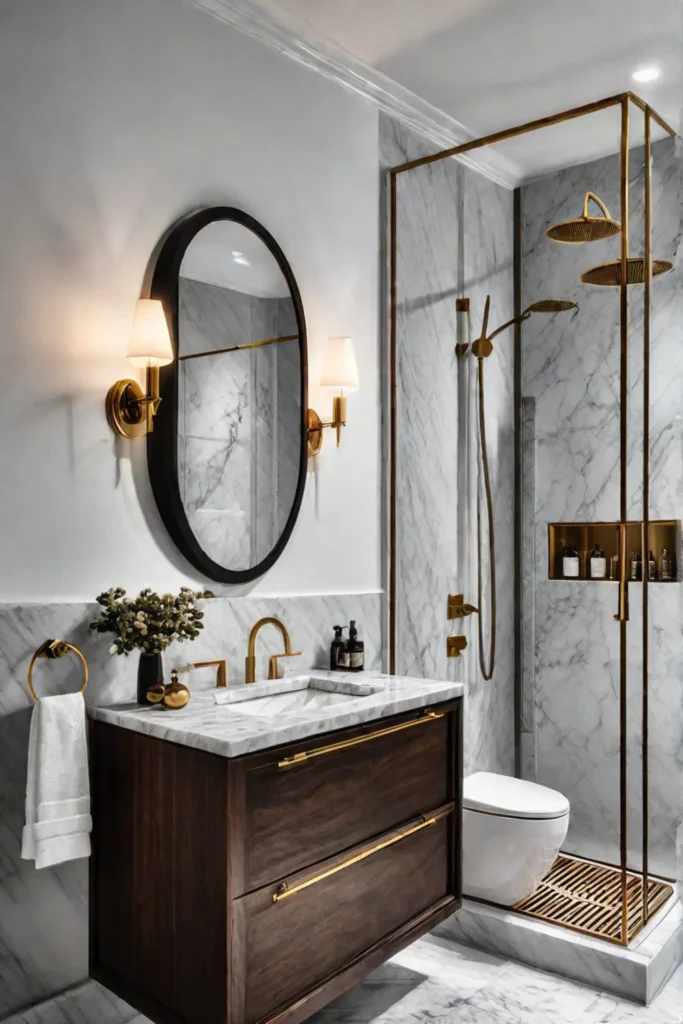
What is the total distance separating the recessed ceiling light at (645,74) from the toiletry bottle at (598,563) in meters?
1.67

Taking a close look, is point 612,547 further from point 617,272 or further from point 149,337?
point 149,337

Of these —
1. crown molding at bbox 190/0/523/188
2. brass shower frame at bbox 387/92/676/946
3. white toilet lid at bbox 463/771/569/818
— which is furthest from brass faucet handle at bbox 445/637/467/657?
crown molding at bbox 190/0/523/188

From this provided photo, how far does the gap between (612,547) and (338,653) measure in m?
1.25

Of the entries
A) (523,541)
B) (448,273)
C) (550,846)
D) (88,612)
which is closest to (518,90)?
(448,273)

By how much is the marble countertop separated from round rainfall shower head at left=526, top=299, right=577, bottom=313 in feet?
5.36

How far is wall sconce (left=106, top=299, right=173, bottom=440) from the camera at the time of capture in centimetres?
206

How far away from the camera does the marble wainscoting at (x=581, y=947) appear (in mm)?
2457

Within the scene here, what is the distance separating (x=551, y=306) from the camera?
3.31 metres

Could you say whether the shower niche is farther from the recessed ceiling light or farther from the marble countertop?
the recessed ceiling light

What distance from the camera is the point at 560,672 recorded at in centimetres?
332

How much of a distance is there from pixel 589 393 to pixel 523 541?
2.08ft

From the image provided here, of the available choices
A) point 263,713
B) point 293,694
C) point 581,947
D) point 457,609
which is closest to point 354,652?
point 293,694

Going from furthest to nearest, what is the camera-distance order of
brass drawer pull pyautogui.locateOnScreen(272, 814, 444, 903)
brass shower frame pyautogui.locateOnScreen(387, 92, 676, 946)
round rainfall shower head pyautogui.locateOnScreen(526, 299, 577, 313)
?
round rainfall shower head pyautogui.locateOnScreen(526, 299, 577, 313)
brass shower frame pyautogui.locateOnScreen(387, 92, 676, 946)
brass drawer pull pyautogui.locateOnScreen(272, 814, 444, 903)

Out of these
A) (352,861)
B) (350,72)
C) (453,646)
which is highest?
(350,72)
